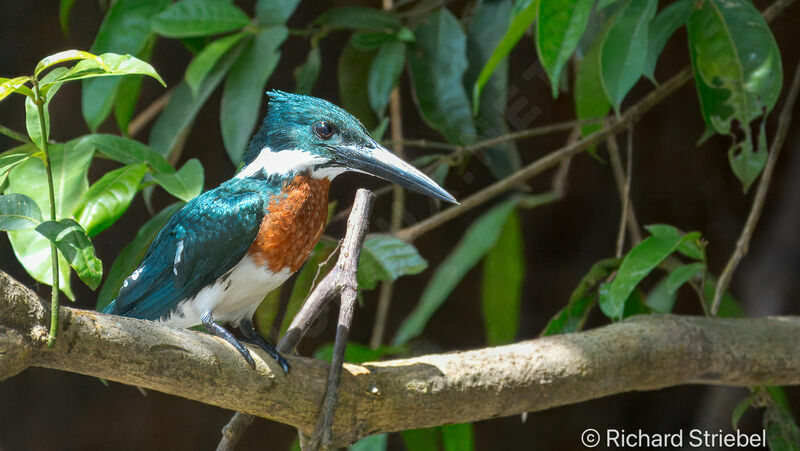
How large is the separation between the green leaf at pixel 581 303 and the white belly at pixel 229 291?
0.71m

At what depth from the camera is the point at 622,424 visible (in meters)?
2.83

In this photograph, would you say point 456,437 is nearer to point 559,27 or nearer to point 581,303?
point 581,303

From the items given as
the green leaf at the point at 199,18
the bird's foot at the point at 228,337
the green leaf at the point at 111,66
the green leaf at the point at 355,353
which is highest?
the green leaf at the point at 199,18

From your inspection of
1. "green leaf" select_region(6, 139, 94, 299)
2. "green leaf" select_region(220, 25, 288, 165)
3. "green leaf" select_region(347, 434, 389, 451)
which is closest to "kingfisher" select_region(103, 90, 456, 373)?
"green leaf" select_region(6, 139, 94, 299)

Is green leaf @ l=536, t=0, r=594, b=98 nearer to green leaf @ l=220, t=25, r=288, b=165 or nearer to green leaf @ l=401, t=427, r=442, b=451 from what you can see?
green leaf @ l=220, t=25, r=288, b=165

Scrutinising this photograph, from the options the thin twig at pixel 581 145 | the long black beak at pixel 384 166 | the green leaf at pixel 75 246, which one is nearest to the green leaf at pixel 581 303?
the thin twig at pixel 581 145

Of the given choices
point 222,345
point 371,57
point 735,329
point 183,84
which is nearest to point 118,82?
point 183,84

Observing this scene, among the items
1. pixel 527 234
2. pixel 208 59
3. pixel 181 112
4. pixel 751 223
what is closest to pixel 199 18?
pixel 208 59

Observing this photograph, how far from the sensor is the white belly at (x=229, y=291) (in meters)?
1.13

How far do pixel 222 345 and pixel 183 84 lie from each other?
86 cm

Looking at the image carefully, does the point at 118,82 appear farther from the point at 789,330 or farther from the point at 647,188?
the point at 647,188

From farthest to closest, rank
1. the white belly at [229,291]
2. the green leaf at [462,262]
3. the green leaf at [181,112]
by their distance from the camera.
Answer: the green leaf at [462,262] < the green leaf at [181,112] < the white belly at [229,291]

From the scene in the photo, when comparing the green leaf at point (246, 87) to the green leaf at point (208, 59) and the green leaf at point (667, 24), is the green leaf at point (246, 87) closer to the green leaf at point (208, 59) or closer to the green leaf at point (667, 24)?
the green leaf at point (208, 59)

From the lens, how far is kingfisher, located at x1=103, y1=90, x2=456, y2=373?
3.61 feet
